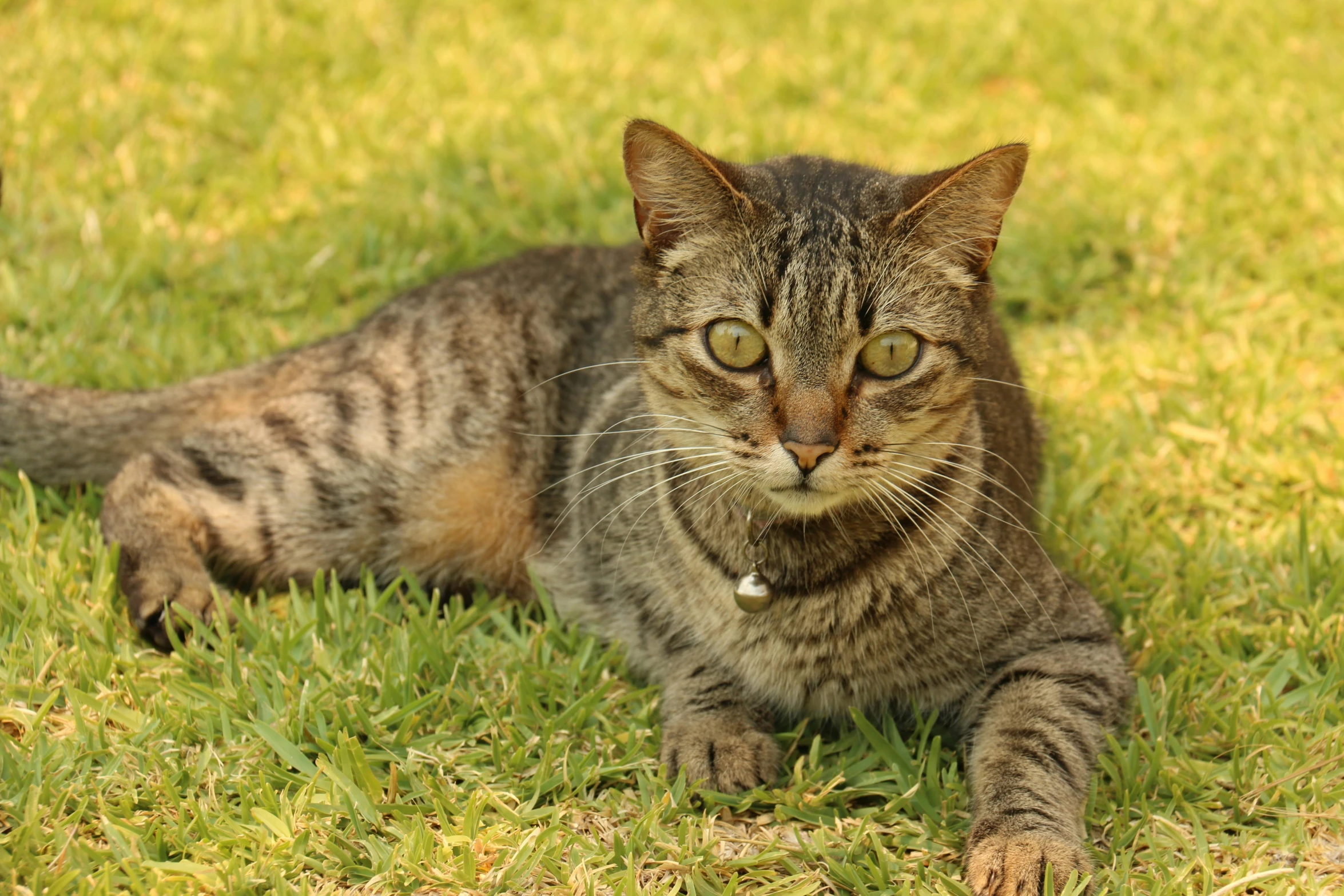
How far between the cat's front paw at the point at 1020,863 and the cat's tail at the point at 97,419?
2.43 metres

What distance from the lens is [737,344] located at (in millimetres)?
2486

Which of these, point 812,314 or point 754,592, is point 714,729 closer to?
point 754,592

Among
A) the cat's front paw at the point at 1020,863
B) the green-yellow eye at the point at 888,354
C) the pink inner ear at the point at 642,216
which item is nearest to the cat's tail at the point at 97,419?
the pink inner ear at the point at 642,216

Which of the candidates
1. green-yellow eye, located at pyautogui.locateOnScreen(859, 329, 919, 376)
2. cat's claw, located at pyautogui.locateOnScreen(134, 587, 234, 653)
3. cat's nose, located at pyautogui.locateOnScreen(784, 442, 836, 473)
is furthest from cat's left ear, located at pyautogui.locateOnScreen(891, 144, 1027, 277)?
cat's claw, located at pyautogui.locateOnScreen(134, 587, 234, 653)

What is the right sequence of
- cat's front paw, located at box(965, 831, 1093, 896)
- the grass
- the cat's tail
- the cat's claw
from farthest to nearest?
1. the cat's tail
2. the cat's claw
3. the grass
4. cat's front paw, located at box(965, 831, 1093, 896)

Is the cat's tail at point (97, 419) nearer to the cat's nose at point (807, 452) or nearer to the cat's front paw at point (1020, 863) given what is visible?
the cat's nose at point (807, 452)

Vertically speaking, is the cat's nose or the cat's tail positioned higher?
the cat's nose

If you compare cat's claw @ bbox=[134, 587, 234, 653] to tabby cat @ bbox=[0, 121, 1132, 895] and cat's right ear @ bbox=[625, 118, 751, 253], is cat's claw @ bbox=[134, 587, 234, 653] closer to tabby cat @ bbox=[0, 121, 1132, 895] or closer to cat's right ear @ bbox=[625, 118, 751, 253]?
tabby cat @ bbox=[0, 121, 1132, 895]

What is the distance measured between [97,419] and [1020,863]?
2757 millimetres

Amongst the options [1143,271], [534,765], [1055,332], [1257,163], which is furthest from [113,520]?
[1257,163]

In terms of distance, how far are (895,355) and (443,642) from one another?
1358mm

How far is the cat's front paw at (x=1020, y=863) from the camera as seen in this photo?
7.35ft

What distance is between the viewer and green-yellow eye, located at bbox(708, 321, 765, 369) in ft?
8.11

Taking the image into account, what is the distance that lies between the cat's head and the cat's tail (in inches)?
62.5
